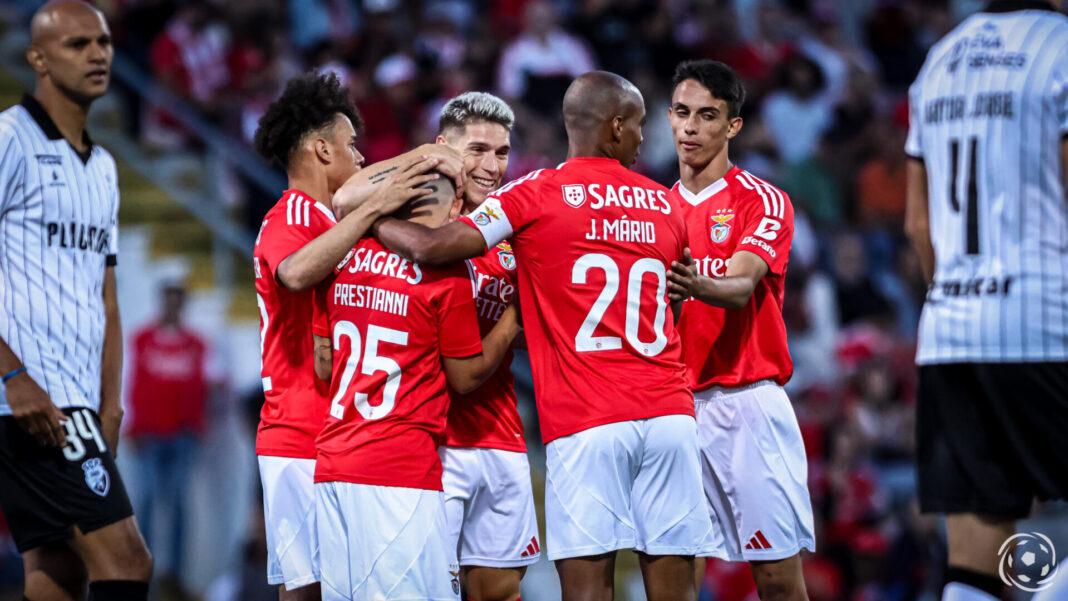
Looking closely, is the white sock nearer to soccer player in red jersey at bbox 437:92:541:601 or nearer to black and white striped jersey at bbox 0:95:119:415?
→ soccer player in red jersey at bbox 437:92:541:601

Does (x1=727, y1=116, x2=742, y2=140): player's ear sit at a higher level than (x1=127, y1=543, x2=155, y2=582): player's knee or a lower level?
higher

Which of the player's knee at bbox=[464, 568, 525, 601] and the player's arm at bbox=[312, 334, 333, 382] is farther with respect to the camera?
the player's knee at bbox=[464, 568, 525, 601]

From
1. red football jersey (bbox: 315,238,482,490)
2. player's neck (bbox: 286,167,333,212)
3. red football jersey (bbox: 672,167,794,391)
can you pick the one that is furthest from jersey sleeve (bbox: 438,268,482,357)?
red football jersey (bbox: 672,167,794,391)

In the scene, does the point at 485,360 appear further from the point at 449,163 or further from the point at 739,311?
the point at 739,311

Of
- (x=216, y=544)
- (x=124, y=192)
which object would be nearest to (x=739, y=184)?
(x=216, y=544)

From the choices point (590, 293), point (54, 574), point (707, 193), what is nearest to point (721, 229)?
point (707, 193)

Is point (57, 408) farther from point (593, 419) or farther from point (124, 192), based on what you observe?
point (124, 192)

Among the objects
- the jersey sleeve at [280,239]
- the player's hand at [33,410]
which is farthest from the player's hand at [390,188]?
the player's hand at [33,410]

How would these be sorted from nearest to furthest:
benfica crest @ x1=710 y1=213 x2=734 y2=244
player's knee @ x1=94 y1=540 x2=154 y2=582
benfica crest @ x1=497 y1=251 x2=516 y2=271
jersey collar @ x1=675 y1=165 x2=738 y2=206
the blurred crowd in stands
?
1. player's knee @ x1=94 y1=540 x2=154 y2=582
2. benfica crest @ x1=497 y1=251 x2=516 y2=271
3. benfica crest @ x1=710 y1=213 x2=734 y2=244
4. jersey collar @ x1=675 y1=165 x2=738 y2=206
5. the blurred crowd in stands

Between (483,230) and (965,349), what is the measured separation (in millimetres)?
1943

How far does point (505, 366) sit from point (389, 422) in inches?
43.0

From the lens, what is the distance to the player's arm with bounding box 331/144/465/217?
5.04 m

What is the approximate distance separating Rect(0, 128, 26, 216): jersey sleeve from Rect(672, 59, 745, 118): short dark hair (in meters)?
3.25

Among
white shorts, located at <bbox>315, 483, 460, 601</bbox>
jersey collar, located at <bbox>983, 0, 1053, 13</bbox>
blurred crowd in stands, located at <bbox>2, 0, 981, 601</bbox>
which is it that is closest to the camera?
jersey collar, located at <bbox>983, 0, 1053, 13</bbox>
